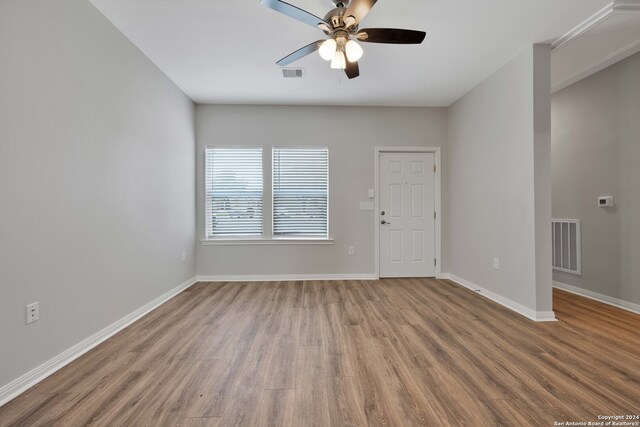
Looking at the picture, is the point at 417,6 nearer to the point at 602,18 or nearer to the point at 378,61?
the point at 378,61

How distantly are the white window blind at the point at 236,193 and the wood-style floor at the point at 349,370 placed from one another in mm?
1571

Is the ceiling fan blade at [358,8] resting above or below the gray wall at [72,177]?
above

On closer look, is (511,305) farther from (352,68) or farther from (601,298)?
(352,68)

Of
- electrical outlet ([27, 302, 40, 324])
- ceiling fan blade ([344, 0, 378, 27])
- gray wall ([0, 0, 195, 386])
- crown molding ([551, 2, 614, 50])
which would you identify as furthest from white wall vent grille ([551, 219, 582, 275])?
electrical outlet ([27, 302, 40, 324])

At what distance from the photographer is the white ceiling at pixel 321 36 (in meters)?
2.26

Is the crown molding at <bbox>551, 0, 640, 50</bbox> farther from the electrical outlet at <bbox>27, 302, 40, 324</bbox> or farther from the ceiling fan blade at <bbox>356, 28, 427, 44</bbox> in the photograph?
the electrical outlet at <bbox>27, 302, 40, 324</bbox>

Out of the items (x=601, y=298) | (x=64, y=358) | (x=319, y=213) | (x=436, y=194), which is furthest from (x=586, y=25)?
(x=64, y=358)

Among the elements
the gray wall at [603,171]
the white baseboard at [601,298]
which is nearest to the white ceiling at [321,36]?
the gray wall at [603,171]

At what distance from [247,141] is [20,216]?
2981mm

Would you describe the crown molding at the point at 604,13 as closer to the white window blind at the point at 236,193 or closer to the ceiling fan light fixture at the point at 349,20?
the ceiling fan light fixture at the point at 349,20

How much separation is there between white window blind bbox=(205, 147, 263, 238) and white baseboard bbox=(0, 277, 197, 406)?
5.21ft

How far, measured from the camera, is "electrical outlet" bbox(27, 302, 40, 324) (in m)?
1.71

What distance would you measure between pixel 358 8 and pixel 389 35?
0.31 m

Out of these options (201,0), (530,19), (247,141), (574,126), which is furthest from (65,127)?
(574,126)
